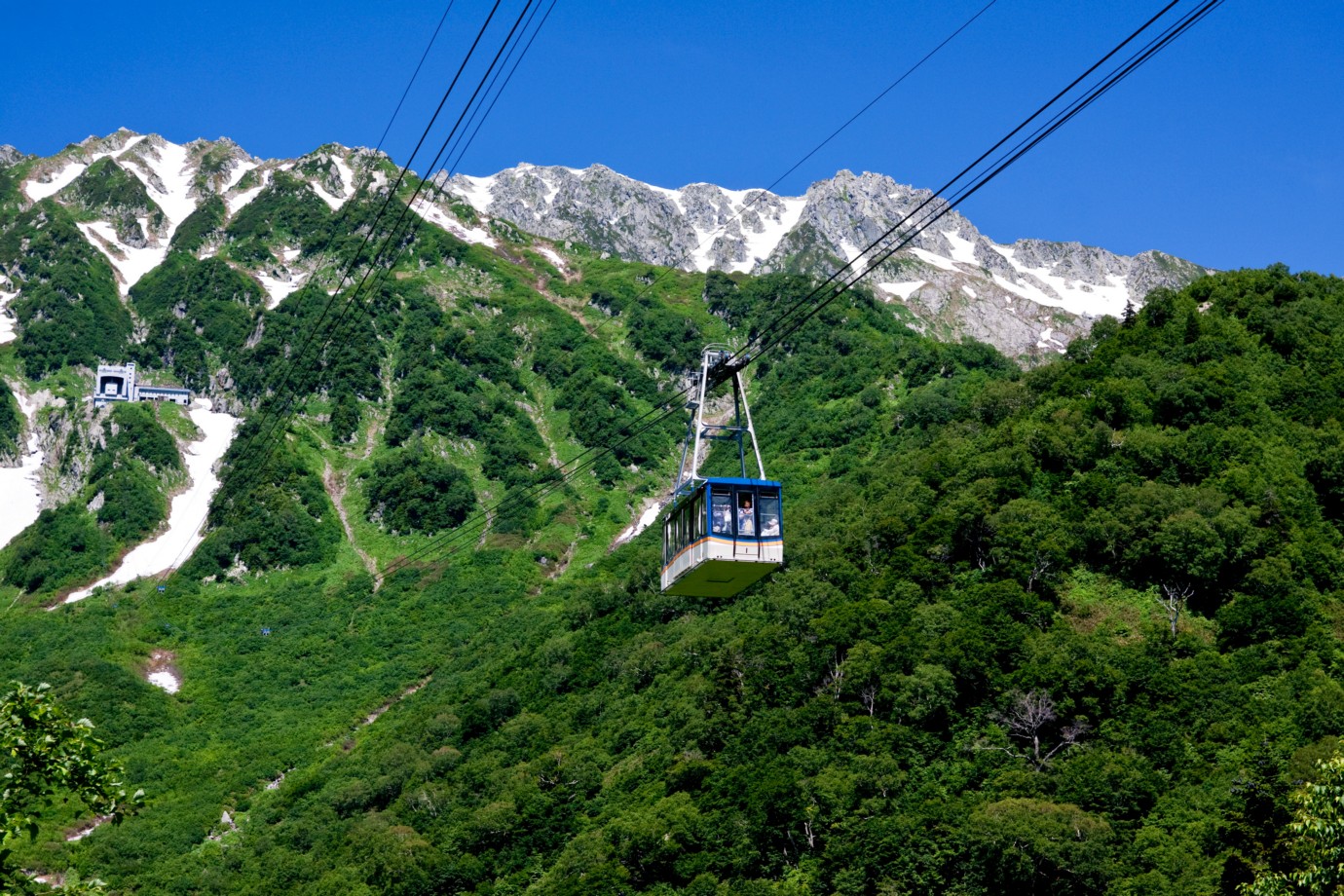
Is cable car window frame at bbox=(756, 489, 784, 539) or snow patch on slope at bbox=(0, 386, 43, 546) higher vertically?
snow patch on slope at bbox=(0, 386, 43, 546)

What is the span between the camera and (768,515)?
33562 mm

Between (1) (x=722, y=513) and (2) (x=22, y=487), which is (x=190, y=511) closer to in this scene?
(2) (x=22, y=487)

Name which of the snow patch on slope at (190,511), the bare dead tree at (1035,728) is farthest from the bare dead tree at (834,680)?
the snow patch on slope at (190,511)

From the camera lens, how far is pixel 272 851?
81688 millimetres

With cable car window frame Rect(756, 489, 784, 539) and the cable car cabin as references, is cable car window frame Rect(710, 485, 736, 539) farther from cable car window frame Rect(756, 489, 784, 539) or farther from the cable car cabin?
cable car window frame Rect(756, 489, 784, 539)

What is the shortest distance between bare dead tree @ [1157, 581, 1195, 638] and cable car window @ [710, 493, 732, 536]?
139ft

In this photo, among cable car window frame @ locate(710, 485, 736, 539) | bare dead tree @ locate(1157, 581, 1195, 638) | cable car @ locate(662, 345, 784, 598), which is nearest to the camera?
cable car @ locate(662, 345, 784, 598)

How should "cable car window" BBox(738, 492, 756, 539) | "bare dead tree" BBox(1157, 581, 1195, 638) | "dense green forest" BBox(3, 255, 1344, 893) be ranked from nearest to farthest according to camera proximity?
"cable car window" BBox(738, 492, 756, 539) → "dense green forest" BBox(3, 255, 1344, 893) → "bare dead tree" BBox(1157, 581, 1195, 638)

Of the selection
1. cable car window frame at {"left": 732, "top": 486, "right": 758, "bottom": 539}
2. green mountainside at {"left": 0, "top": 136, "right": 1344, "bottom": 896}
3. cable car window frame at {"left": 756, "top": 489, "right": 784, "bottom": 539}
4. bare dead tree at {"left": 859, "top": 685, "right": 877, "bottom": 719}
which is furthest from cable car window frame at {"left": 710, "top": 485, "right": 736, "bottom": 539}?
bare dead tree at {"left": 859, "top": 685, "right": 877, "bottom": 719}

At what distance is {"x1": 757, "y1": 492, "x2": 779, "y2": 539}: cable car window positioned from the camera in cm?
3341

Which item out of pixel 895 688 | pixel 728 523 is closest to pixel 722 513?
pixel 728 523

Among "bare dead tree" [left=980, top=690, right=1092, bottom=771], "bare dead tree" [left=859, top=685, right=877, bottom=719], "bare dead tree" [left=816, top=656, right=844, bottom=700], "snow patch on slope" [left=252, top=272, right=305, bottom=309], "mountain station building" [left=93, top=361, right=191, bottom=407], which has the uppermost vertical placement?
"snow patch on slope" [left=252, top=272, right=305, bottom=309]

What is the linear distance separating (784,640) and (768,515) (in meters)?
44.0

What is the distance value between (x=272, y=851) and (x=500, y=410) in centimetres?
8716
